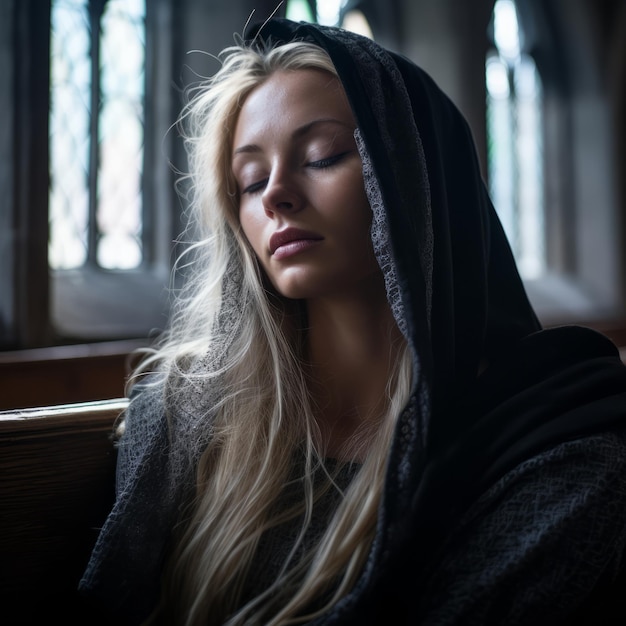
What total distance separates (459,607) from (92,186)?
9.61ft

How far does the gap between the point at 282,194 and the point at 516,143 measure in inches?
172

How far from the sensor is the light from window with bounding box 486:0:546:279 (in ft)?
15.8

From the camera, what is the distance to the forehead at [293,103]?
45.1 inches

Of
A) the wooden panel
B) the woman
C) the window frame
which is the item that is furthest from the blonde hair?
the window frame

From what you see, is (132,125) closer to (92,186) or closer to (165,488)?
(92,186)

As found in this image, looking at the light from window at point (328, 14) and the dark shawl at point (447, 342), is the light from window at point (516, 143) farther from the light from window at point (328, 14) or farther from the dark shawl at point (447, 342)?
the dark shawl at point (447, 342)

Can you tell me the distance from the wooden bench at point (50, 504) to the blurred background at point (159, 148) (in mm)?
784

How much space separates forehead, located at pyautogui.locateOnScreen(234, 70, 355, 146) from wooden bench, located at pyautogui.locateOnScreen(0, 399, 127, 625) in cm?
62

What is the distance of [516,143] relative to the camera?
5004 mm

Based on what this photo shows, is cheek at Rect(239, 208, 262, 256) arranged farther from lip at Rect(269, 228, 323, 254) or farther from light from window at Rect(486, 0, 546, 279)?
light from window at Rect(486, 0, 546, 279)

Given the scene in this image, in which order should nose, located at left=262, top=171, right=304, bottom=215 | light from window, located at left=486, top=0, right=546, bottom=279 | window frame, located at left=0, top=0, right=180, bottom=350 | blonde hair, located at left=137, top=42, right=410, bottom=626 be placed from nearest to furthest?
blonde hair, located at left=137, top=42, right=410, bottom=626
nose, located at left=262, top=171, right=304, bottom=215
window frame, located at left=0, top=0, right=180, bottom=350
light from window, located at left=486, top=0, right=546, bottom=279

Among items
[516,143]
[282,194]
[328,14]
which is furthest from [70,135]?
[516,143]

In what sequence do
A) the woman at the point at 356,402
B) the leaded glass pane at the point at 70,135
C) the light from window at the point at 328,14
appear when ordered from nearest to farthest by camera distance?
the woman at the point at 356,402 → the leaded glass pane at the point at 70,135 → the light from window at the point at 328,14

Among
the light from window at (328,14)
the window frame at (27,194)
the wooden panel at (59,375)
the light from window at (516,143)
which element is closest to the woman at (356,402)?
the wooden panel at (59,375)
